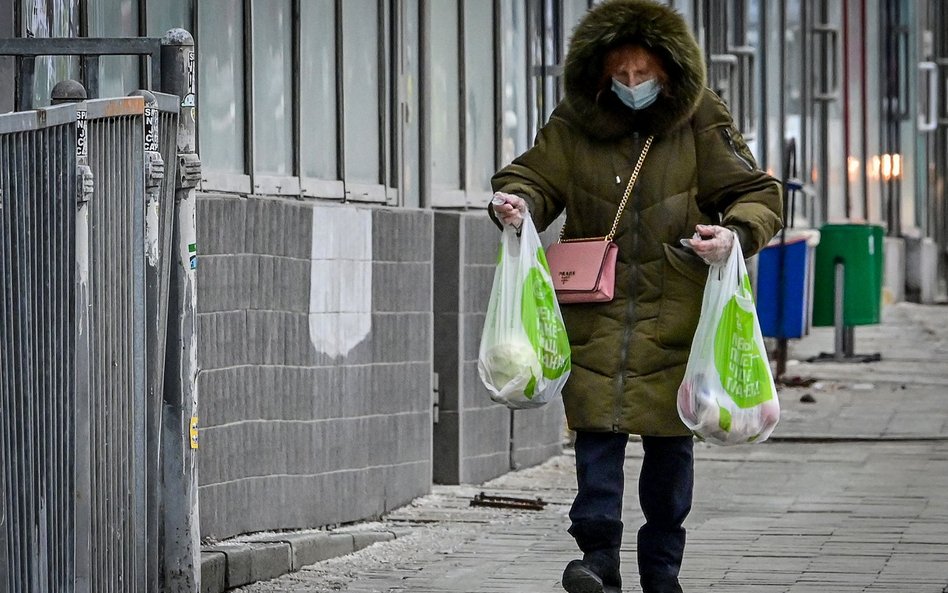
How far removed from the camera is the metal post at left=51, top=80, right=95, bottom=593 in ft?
16.2

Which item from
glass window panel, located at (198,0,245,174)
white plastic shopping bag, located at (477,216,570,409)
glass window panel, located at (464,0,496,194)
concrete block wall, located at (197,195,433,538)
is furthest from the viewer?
glass window panel, located at (464,0,496,194)

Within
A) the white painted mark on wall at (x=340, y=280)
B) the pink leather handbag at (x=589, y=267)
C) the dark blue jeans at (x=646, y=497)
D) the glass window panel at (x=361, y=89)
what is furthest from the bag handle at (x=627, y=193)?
the glass window panel at (x=361, y=89)

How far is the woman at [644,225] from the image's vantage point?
19.5ft

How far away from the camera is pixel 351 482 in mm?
8430

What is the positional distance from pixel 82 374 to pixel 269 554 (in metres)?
2.20

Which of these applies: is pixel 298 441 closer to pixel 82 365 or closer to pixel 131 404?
pixel 131 404

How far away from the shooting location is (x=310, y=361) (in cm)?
805

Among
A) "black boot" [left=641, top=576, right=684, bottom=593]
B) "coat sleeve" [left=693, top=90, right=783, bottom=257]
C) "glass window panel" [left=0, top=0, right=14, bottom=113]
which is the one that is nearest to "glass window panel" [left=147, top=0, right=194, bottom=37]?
"glass window panel" [left=0, top=0, right=14, bottom=113]

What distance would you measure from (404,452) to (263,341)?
1.63 m

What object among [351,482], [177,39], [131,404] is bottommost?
[351,482]

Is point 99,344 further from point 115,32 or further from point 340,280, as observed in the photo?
point 340,280

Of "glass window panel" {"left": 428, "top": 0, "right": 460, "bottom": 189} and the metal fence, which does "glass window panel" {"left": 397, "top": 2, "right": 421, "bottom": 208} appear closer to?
"glass window panel" {"left": 428, "top": 0, "right": 460, "bottom": 189}

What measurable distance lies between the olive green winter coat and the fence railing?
3.60 ft

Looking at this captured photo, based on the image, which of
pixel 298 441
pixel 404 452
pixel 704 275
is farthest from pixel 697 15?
pixel 704 275
